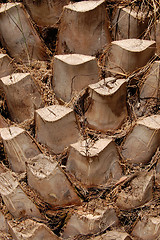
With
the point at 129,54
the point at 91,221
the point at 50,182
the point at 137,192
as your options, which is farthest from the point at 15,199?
the point at 129,54

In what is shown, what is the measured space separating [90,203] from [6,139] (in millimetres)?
322

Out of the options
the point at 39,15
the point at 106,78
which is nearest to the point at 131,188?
the point at 106,78

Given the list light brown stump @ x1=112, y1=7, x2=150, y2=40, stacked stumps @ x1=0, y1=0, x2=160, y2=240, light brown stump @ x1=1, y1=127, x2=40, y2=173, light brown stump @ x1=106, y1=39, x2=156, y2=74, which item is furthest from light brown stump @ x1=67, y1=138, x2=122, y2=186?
light brown stump @ x1=112, y1=7, x2=150, y2=40

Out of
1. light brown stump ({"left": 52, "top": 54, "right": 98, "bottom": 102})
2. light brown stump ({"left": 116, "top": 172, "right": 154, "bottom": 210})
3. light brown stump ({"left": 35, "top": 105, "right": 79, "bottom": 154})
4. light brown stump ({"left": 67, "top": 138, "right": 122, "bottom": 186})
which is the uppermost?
light brown stump ({"left": 52, "top": 54, "right": 98, "bottom": 102})

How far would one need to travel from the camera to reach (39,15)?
97 centimetres

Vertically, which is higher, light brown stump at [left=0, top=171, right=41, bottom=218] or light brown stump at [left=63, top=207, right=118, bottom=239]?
light brown stump at [left=0, top=171, right=41, bottom=218]

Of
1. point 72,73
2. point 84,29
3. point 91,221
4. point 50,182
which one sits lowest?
point 91,221

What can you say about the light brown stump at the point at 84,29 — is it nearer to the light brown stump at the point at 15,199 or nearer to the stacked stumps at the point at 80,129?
the stacked stumps at the point at 80,129

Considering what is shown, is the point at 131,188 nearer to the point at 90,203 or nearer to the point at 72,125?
the point at 90,203

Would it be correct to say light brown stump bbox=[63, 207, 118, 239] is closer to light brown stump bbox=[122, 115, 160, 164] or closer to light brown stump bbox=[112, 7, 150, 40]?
light brown stump bbox=[122, 115, 160, 164]

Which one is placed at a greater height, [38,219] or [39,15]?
[39,15]

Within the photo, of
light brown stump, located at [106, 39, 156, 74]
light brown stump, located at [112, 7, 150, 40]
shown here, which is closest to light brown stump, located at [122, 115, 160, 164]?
light brown stump, located at [106, 39, 156, 74]

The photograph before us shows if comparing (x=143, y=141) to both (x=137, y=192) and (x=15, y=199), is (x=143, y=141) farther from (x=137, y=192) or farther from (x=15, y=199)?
(x=15, y=199)

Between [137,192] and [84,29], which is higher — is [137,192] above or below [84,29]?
below
